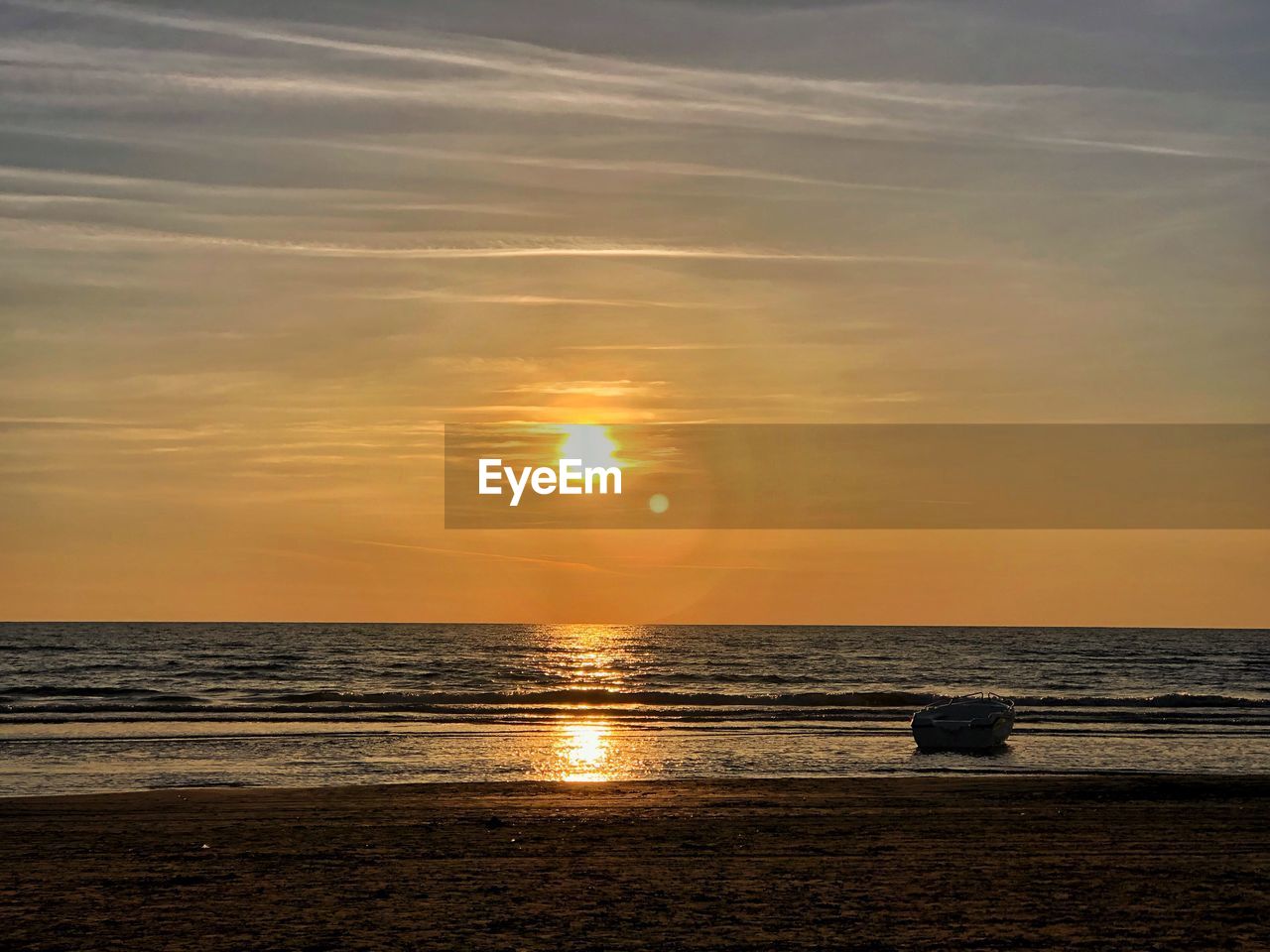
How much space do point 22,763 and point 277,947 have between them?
797 inches

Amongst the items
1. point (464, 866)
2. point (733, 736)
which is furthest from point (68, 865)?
point (733, 736)

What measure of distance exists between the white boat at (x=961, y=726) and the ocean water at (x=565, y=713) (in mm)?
752

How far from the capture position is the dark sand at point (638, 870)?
10.6 metres

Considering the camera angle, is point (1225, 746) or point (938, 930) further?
point (1225, 746)

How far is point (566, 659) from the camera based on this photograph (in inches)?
4008

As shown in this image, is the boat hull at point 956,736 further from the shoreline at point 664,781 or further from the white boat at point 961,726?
the shoreline at point 664,781

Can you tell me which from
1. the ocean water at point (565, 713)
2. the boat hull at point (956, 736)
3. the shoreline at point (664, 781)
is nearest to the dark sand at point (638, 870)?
the shoreline at point (664, 781)

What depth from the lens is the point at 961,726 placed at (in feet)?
104

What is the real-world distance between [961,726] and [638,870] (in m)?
20.1

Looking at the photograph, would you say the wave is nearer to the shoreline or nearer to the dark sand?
the shoreline

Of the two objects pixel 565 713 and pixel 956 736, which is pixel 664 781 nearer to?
pixel 956 736

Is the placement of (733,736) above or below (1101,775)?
below

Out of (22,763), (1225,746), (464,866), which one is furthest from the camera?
(1225,746)

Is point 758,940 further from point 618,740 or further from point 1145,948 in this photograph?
point 618,740
